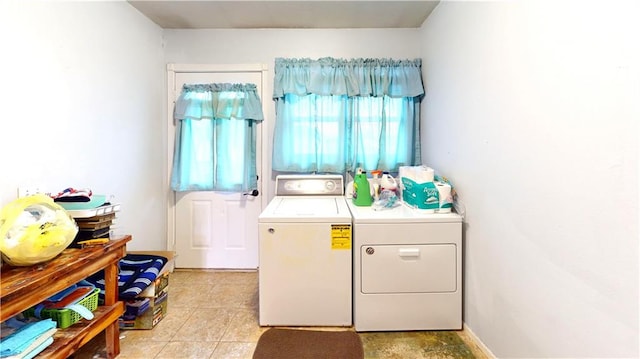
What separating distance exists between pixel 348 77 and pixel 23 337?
266cm

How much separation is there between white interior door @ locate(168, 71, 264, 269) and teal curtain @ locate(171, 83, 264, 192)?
0.13m

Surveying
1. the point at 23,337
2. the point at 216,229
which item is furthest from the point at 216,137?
the point at 23,337

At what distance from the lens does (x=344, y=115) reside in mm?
2703

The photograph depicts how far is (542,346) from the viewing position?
4.11ft

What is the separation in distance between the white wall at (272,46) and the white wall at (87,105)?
0.91ft

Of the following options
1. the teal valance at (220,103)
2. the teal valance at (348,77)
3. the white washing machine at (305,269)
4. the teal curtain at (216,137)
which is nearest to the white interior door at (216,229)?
the teal curtain at (216,137)

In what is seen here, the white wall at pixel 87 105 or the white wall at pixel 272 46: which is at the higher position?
the white wall at pixel 272 46

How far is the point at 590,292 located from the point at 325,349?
1.30m

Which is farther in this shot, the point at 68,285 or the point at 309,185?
the point at 309,185

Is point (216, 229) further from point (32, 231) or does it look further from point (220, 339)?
point (32, 231)

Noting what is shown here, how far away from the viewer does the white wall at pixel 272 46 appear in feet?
9.12

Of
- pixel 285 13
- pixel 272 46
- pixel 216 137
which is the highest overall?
pixel 285 13

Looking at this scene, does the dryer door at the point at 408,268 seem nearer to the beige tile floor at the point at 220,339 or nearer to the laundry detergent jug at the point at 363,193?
the beige tile floor at the point at 220,339

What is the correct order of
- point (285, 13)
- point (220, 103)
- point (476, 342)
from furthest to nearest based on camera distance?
point (220, 103) → point (285, 13) → point (476, 342)
